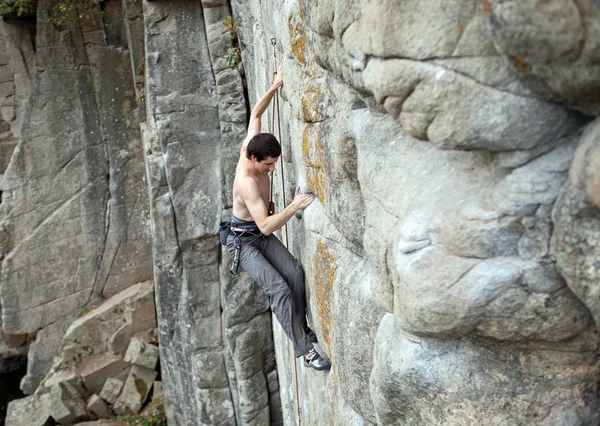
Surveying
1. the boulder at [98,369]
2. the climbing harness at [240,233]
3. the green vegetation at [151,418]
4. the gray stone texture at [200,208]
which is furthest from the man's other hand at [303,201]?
the boulder at [98,369]

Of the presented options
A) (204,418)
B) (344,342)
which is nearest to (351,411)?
(344,342)

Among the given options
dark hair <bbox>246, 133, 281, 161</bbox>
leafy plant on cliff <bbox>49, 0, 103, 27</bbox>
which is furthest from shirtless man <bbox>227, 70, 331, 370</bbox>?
leafy plant on cliff <bbox>49, 0, 103, 27</bbox>

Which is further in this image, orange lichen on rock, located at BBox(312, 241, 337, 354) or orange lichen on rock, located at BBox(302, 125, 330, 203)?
orange lichen on rock, located at BBox(312, 241, 337, 354)

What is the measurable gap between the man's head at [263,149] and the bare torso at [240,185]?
206 mm

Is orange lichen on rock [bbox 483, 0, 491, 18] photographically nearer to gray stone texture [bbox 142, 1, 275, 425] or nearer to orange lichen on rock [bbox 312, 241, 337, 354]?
orange lichen on rock [bbox 312, 241, 337, 354]

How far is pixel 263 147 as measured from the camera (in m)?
3.98

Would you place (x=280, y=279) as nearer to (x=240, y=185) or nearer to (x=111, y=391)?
(x=240, y=185)

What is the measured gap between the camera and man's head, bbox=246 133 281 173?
399cm

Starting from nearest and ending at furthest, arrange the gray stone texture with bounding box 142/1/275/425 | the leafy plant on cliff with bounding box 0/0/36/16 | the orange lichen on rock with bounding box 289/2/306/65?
the orange lichen on rock with bounding box 289/2/306/65
the gray stone texture with bounding box 142/1/275/425
the leafy plant on cliff with bounding box 0/0/36/16

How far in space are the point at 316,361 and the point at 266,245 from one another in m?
1.04

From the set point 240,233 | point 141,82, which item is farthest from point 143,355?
point 240,233

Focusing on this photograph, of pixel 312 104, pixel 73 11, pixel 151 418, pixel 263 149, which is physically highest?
pixel 73 11

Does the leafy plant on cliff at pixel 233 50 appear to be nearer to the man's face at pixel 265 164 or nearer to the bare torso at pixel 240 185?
the bare torso at pixel 240 185

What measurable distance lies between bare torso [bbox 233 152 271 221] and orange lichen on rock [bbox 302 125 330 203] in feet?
2.71
